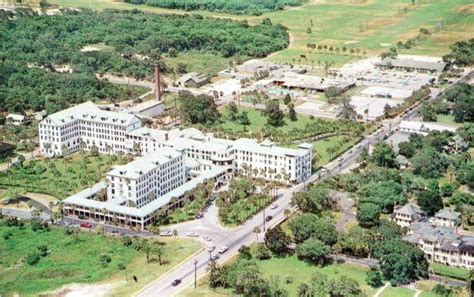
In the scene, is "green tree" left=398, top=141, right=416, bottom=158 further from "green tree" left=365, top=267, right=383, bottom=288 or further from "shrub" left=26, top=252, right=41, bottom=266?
"shrub" left=26, top=252, right=41, bottom=266

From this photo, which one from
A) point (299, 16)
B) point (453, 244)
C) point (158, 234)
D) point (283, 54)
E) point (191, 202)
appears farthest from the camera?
point (299, 16)

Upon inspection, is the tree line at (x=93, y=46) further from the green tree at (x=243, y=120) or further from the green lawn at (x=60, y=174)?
the green tree at (x=243, y=120)

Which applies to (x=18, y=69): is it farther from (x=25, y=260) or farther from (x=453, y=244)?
(x=453, y=244)

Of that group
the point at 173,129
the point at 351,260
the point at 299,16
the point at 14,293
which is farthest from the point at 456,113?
the point at 299,16

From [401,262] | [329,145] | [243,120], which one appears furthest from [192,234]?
[243,120]

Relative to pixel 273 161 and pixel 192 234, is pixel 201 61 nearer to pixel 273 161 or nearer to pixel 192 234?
pixel 273 161
